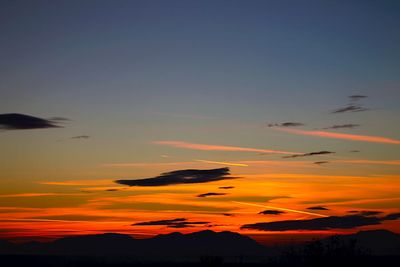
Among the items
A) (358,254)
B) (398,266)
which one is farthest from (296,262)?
(398,266)

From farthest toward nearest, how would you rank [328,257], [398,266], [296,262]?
[398,266]
[296,262]
[328,257]

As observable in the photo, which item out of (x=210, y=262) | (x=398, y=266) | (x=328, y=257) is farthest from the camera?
(x=398, y=266)

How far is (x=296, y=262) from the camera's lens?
151 metres

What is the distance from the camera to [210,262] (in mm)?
92375

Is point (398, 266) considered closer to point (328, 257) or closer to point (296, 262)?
point (296, 262)

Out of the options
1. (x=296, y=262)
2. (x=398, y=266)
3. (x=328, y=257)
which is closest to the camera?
(x=328, y=257)

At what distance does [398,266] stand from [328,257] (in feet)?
290

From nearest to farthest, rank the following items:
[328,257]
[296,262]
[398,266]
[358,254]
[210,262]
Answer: [210,262]
[328,257]
[358,254]
[296,262]
[398,266]

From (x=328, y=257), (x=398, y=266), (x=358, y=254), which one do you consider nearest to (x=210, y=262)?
(x=328, y=257)

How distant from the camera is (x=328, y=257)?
381ft

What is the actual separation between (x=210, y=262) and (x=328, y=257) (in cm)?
3382

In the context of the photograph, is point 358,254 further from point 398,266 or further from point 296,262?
point 398,266

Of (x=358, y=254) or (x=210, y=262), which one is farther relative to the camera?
(x=358, y=254)

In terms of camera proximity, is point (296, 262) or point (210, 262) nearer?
point (210, 262)
